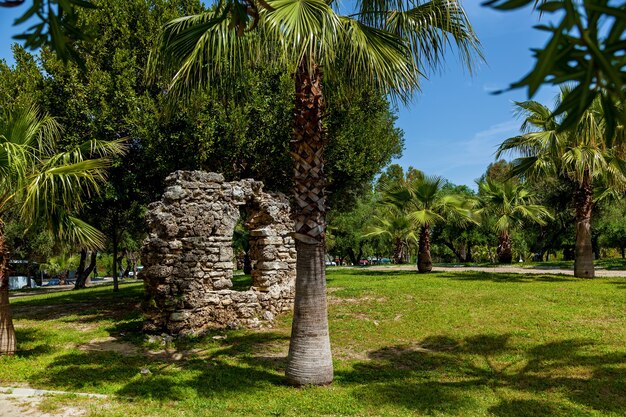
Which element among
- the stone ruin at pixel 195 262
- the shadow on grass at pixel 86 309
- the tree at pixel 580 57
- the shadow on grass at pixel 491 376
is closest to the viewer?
the tree at pixel 580 57

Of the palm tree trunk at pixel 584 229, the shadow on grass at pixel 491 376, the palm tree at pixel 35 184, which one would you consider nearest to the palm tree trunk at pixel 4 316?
the palm tree at pixel 35 184

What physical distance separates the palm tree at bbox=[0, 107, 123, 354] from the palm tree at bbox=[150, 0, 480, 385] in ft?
7.26

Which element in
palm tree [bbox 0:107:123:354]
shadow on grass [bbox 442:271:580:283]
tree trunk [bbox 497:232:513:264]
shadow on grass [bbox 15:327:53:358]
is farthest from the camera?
tree trunk [bbox 497:232:513:264]

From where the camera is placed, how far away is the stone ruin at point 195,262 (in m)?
9.87

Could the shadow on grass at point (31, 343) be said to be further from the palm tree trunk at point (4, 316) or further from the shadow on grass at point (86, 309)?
the shadow on grass at point (86, 309)

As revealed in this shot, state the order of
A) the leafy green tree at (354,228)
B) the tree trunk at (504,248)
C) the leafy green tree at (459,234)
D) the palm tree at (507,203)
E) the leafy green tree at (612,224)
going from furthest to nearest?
1. the leafy green tree at (354,228)
2. the leafy green tree at (459,234)
3. the leafy green tree at (612,224)
4. the tree trunk at (504,248)
5. the palm tree at (507,203)

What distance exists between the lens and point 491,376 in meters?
6.70

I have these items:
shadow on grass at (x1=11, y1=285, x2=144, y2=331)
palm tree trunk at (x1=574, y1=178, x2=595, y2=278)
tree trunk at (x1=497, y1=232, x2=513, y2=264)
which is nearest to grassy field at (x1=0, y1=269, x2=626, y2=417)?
shadow on grass at (x1=11, y1=285, x2=144, y2=331)

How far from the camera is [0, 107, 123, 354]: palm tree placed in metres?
6.72

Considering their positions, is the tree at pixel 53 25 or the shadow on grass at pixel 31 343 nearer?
the tree at pixel 53 25

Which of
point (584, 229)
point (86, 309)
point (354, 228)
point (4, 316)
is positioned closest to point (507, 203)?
point (584, 229)

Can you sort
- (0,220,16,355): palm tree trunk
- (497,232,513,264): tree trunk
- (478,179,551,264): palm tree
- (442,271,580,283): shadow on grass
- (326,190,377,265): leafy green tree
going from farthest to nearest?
1. (326,190,377,265): leafy green tree
2. (497,232,513,264): tree trunk
3. (478,179,551,264): palm tree
4. (442,271,580,283): shadow on grass
5. (0,220,16,355): palm tree trunk

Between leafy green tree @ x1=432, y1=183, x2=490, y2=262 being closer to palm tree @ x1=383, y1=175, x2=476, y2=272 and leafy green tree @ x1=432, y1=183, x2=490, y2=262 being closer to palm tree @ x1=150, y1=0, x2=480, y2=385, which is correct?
palm tree @ x1=383, y1=175, x2=476, y2=272

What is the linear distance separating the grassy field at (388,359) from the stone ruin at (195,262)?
623mm
